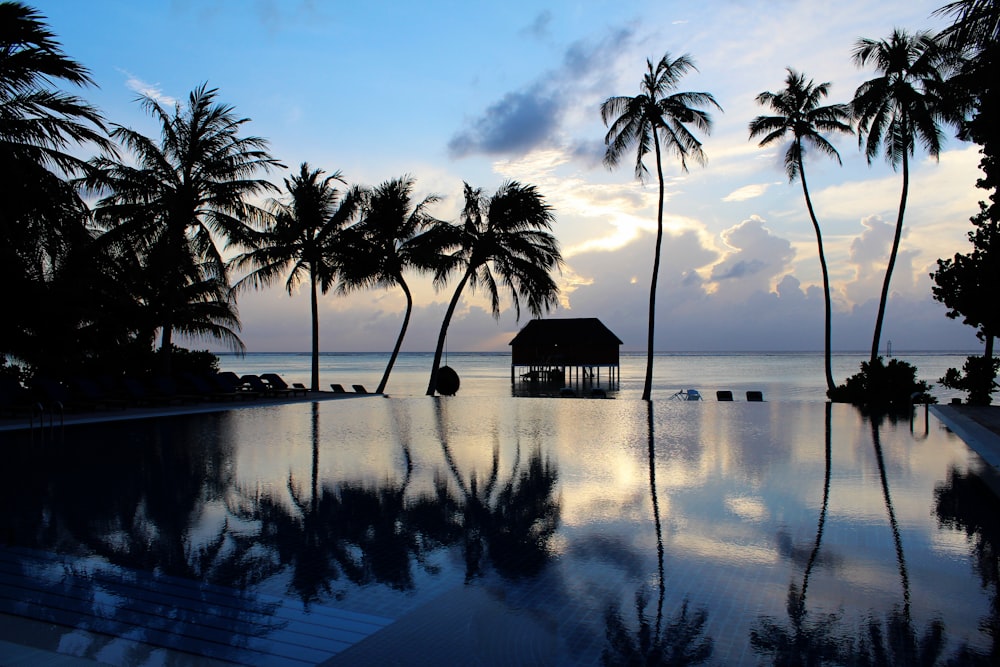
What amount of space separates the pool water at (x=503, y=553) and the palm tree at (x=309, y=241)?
14372 millimetres

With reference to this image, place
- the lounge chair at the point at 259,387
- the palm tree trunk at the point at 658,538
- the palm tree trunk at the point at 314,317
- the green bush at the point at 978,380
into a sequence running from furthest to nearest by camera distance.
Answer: the palm tree trunk at the point at 314,317
the lounge chair at the point at 259,387
the green bush at the point at 978,380
the palm tree trunk at the point at 658,538

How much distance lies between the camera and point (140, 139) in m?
19.9

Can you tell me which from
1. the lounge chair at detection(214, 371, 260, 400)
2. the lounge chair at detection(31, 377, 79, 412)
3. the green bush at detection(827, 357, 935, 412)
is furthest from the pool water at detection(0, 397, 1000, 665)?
the green bush at detection(827, 357, 935, 412)

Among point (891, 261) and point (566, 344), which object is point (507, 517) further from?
point (566, 344)

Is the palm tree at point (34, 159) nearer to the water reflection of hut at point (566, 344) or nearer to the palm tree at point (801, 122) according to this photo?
the palm tree at point (801, 122)

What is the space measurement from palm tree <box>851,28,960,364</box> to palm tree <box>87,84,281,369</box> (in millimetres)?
20726

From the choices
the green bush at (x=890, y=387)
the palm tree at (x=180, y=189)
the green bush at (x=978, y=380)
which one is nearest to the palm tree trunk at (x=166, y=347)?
the palm tree at (x=180, y=189)

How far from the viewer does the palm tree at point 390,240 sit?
25.2 meters

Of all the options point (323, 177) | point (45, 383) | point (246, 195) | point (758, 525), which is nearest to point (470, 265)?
point (323, 177)

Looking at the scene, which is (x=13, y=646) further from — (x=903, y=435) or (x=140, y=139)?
(x=140, y=139)

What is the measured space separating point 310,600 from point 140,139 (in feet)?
64.4

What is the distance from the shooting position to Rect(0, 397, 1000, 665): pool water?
3.71 meters

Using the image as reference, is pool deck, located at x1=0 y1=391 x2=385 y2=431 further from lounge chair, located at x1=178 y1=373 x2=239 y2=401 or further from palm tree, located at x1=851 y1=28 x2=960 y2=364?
palm tree, located at x1=851 y1=28 x2=960 y2=364

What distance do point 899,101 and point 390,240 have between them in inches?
735
